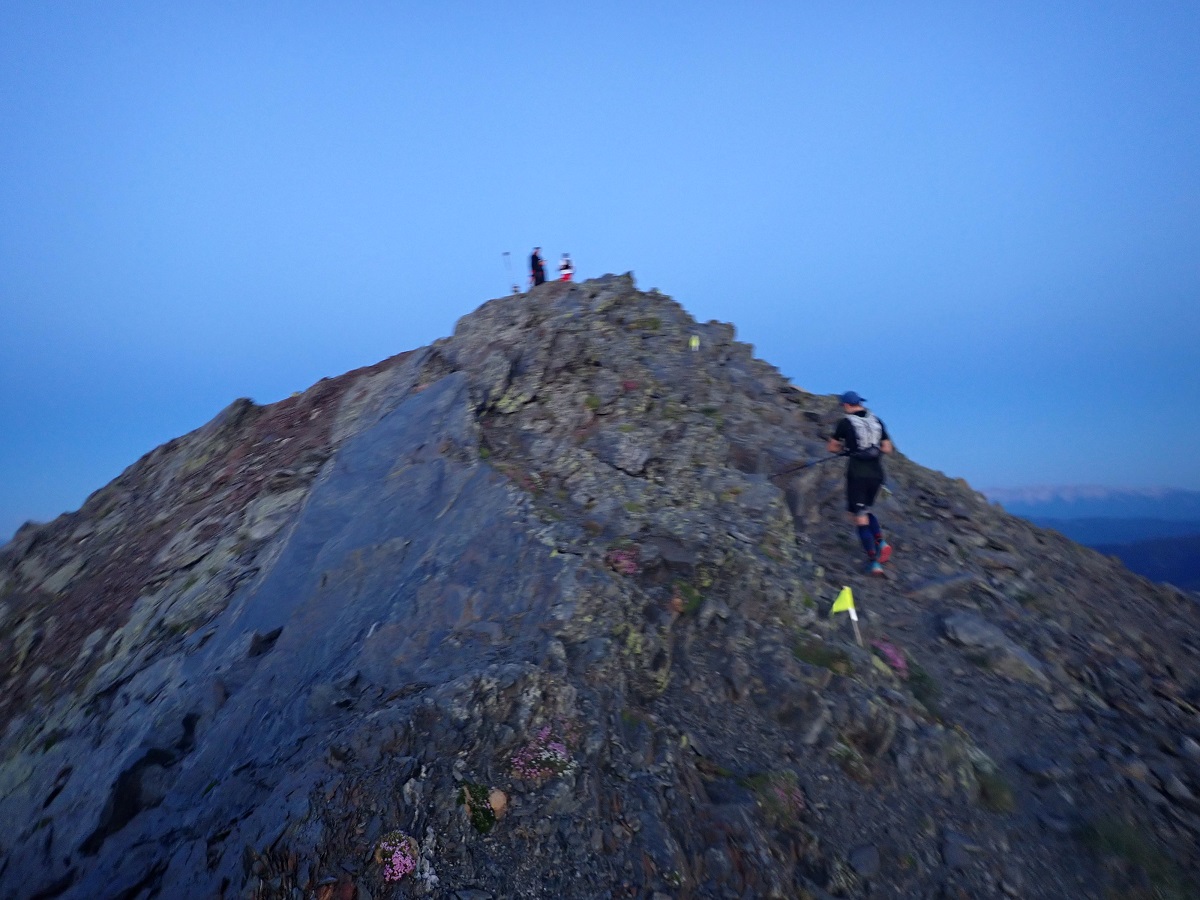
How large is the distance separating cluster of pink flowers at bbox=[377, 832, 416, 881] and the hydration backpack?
8.95 metres

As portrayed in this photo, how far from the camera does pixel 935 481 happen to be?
1620cm

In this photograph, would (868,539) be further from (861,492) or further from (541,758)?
(541,758)

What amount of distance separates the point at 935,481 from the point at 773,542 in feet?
23.9

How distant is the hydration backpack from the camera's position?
11.5m

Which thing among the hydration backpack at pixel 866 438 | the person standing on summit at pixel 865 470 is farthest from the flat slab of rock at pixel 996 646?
the hydration backpack at pixel 866 438

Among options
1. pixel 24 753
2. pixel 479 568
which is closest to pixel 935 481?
pixel 479 568

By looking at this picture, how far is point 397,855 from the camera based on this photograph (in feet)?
18.8

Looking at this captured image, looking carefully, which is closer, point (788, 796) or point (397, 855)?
point (397, 855)

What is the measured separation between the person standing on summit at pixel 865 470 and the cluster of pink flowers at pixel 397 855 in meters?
8.67

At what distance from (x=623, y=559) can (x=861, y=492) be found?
15.2 feet

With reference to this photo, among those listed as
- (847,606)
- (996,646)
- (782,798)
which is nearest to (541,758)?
(782,798)

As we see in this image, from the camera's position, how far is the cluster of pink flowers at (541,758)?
658 cm

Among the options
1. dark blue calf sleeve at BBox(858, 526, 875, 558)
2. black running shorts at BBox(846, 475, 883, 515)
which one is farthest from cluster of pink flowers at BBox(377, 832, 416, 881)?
black running shorts at BBox(846, 475, 883, 515)

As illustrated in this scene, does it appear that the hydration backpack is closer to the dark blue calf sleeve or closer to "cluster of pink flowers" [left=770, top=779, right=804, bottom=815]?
the dark blue calf sleeve
